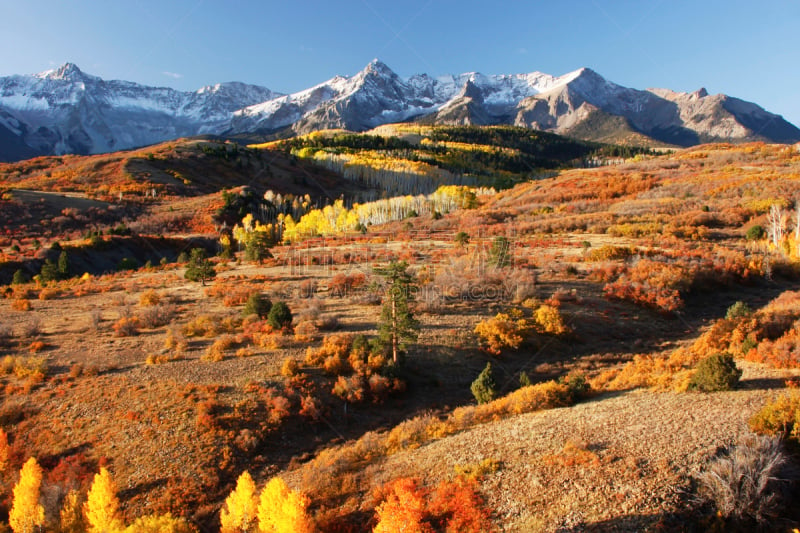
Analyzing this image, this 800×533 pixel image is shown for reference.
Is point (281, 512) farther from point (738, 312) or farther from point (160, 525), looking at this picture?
point (738, 312)

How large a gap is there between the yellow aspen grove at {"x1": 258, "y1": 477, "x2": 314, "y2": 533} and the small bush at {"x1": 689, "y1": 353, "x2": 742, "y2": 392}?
11810 mm

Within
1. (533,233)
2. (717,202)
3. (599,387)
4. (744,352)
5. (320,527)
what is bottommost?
(320,527)

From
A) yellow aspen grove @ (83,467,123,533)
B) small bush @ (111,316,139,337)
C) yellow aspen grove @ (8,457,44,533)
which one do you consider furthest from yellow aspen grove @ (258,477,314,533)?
small bush @ (111,316,139,337)

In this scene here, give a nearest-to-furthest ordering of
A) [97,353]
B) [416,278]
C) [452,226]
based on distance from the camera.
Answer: [97,353]
[416,278]
[452,226]

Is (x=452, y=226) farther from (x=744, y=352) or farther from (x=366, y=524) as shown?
(x=366, y=524)

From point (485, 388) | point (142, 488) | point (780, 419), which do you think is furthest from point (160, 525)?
point (780, 419)

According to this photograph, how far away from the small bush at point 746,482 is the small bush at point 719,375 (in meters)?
3.58

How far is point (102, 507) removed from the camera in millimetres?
9711

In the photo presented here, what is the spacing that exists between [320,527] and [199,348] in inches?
504

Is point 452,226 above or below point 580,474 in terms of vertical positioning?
above

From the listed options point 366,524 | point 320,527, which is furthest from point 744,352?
point 320,527

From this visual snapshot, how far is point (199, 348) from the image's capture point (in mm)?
19078

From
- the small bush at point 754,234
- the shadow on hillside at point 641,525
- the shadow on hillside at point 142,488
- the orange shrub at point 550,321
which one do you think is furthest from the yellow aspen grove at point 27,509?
the small bush at point 754,234

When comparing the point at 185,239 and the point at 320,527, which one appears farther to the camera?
the point at 185,239
